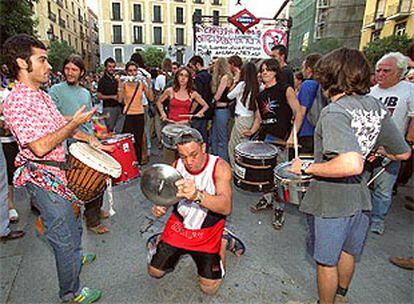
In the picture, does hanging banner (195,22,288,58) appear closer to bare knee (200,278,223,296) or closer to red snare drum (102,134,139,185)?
red snare drum (102,134,139,185)

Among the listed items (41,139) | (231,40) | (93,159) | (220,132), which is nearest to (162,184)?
(93,159)

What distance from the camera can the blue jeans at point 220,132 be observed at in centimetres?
487

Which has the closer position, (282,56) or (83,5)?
(282,56)

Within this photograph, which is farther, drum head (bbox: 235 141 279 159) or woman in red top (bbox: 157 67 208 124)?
woman in red top (bbox: 157 67 208 124)

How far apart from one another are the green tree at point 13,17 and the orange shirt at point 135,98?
30.0 feet

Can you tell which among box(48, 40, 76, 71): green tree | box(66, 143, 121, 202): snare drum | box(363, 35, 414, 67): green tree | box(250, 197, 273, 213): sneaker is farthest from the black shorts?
box(48, 40, 76, 71): green tree

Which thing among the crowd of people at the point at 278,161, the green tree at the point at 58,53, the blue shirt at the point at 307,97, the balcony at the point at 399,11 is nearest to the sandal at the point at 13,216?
the crowd of people at the point at 278,161

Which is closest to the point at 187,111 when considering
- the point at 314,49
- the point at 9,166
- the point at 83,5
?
the point at 9,166

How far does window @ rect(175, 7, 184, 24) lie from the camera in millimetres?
41741

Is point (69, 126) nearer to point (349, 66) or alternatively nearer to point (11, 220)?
point (349, 66)

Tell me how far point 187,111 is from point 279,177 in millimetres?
2645

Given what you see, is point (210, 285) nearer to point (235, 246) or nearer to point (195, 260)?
point (195, 260)

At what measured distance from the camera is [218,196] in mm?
1856

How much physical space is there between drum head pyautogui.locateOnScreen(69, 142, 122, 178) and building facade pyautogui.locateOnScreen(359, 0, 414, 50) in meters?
22.6
